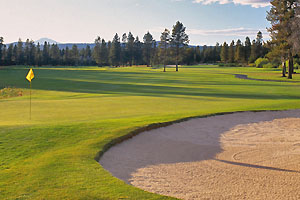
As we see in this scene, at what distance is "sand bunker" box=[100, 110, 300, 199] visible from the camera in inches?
242

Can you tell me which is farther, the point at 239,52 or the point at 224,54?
the point at 224,54

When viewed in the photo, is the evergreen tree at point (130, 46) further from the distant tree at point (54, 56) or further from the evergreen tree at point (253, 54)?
the evergreen tree at point (253, 54)

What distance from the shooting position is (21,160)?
24.6 ft

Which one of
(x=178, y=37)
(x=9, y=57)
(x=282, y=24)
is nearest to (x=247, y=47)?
(x=178, y=37)

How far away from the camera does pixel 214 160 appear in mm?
8258

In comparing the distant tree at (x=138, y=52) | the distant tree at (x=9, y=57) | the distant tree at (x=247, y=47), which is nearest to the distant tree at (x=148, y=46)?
the distant tree at (x=138, y=52)

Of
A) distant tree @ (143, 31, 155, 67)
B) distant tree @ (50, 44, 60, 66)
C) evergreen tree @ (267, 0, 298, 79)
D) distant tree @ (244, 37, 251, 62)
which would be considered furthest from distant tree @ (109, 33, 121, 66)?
evergreen tree @ (267, 0, 298, 79)

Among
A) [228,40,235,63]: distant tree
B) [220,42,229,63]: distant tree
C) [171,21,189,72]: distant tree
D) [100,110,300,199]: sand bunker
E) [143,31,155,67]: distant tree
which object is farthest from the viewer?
[143,31,155,67]: distant tree

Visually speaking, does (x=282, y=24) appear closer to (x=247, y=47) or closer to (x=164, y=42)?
(x=164, y=42)

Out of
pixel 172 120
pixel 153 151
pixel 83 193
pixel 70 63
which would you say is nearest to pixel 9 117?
pixel 172 120

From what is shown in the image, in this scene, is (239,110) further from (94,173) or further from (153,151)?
(94,173)

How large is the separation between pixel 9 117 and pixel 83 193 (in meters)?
10.9

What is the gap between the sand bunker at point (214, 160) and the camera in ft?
20.1

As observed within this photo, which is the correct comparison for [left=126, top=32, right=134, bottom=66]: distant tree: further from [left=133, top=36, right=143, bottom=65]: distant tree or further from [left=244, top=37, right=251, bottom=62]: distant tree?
[left=244, top=37, right=251, bottom=62]: distant tree
